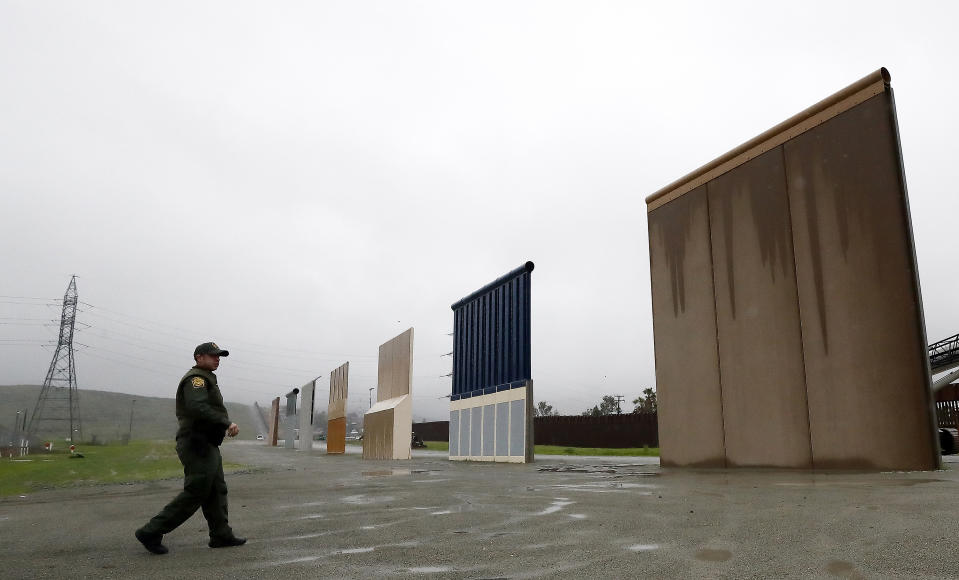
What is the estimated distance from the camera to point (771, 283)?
556 inches

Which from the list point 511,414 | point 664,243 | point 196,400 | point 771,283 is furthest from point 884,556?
point 511,414

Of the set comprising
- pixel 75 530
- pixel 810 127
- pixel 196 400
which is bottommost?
pixel 75 530

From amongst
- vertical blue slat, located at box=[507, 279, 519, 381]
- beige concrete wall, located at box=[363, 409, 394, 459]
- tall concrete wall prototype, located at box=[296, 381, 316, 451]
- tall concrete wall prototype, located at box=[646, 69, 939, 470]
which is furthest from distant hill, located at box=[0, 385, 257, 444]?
tall concrete wall prototype, located at box=[646, 69, 939, 470]

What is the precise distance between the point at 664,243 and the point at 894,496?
1173cm

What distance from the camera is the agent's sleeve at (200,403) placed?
5086mm

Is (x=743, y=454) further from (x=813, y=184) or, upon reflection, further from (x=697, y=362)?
(x=813, y=184)

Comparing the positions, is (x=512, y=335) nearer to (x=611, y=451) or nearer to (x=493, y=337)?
(x=493, y=337)

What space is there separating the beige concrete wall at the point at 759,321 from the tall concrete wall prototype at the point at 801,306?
3 cm

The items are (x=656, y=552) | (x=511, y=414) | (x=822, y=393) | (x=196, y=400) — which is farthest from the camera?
(x=511, y=414)

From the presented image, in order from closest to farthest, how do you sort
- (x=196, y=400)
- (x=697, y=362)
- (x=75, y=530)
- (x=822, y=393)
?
(x=196, y=400) → (x=75, y=530) → (x=822, y=393) → (x=697, y=362)

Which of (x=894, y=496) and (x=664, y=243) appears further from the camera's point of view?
(x=664, y=243)

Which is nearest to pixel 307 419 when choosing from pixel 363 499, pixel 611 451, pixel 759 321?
pixel 611 451

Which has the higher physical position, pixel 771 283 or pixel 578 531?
pixel 771 283

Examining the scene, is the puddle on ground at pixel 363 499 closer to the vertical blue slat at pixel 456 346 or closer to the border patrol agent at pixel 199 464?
the border patrol agent at pixel 199 464
